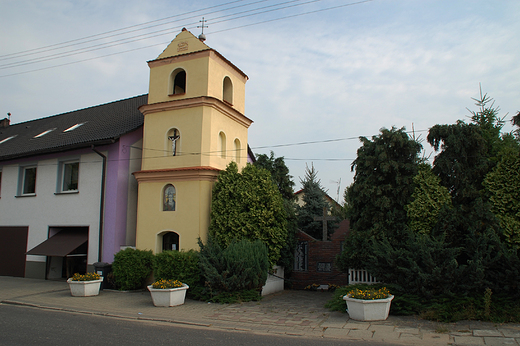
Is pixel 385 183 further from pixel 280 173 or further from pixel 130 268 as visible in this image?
pixel 280 173

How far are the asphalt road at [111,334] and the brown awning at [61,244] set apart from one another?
6032 millimetres

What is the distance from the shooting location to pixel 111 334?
7.94 metres

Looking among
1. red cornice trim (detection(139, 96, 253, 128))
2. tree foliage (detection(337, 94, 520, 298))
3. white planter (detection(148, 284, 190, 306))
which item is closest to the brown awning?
red cornice trim (detection(139, 96, 253, 128))

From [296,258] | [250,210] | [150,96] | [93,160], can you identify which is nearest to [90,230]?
[93,160]

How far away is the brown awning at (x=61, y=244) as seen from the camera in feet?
51.3

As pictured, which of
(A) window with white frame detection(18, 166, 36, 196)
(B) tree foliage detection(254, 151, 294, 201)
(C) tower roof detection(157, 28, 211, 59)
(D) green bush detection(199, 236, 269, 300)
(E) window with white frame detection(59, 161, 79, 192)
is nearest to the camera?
(D) green bush detection(199, 236, 269, 300)

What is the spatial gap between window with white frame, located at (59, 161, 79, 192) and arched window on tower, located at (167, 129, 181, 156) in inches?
189

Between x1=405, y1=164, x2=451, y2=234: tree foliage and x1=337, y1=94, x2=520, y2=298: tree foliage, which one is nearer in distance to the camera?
x1=337, y1=94, x2=520, y2=298: tree foliage

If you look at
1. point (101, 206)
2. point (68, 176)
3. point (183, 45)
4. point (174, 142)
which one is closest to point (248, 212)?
point (174, 142)

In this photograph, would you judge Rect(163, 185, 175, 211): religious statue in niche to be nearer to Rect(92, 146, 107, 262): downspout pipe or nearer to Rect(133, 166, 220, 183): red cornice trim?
Rect(133, 166, 220, 183): red cornice trim

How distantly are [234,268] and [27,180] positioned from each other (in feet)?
41.0

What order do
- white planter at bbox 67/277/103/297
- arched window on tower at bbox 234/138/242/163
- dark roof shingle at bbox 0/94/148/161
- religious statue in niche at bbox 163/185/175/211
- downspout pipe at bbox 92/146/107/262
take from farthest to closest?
dark roof shingle at bbox 0/94/148/161 < arched window on tower at bbox 234/138/242/163 < downspout pipe at bbox 92/146/107/262 < religious statue in niche at bbox 163/185/175/211 < white planter at bbox 67/277/103/297

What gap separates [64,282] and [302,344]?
40.8 feet

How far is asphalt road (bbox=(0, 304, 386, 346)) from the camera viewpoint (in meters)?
7.30
